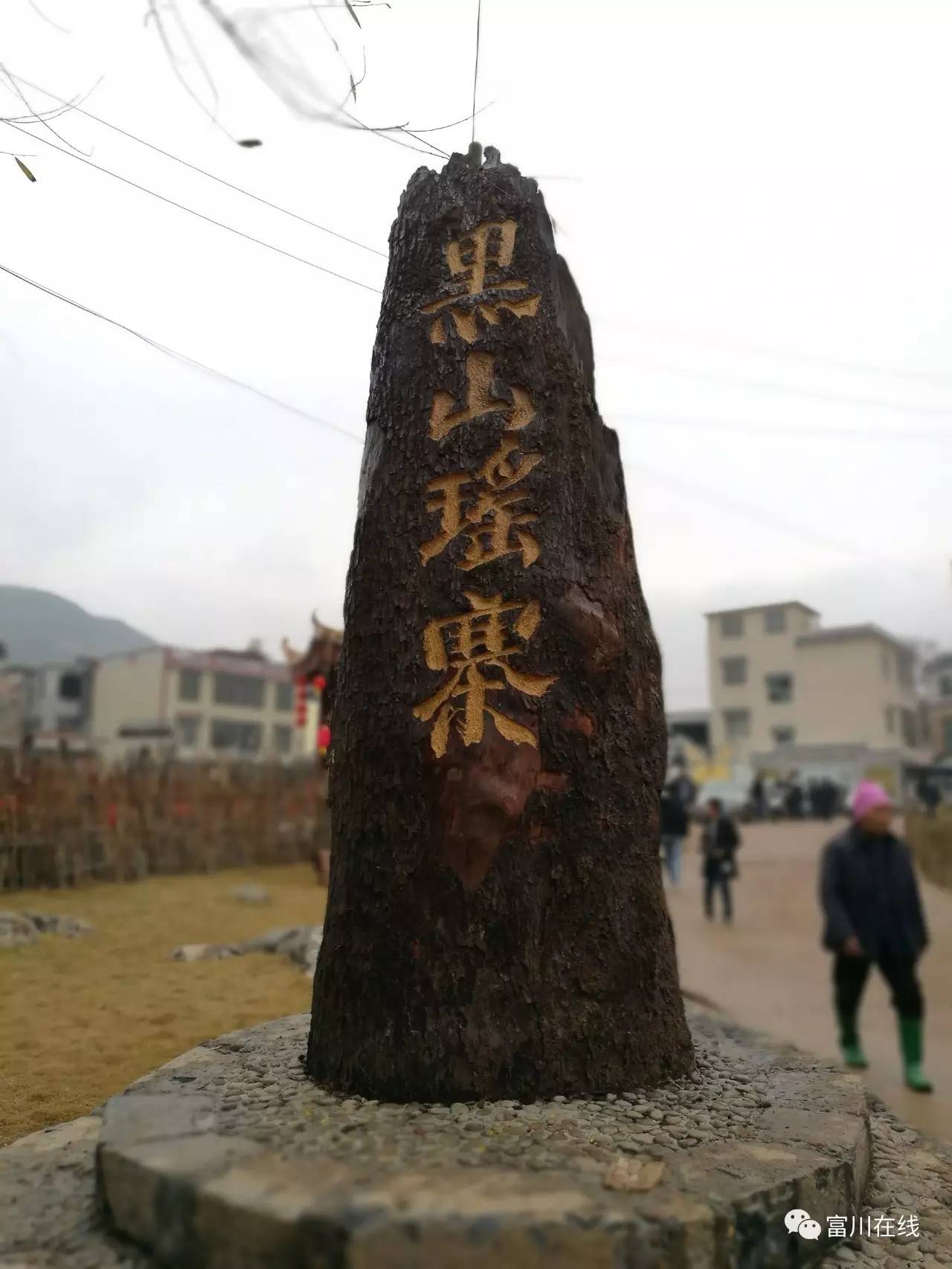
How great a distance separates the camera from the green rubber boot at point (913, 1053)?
4.12 m

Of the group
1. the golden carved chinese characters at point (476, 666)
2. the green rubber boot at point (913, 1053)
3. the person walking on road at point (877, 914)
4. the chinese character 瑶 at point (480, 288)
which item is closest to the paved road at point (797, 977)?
the green rubber boot at point (913, 1053)

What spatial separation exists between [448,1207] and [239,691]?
84.1 feet

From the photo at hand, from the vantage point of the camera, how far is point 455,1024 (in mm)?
2738

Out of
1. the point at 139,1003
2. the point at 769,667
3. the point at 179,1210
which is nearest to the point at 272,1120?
the point at 179,1210

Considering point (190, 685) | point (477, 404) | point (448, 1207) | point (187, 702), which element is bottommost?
point (448, 1207)

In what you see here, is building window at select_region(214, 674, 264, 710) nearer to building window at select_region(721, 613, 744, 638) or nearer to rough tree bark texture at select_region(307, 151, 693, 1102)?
building window at select_region(721, 613, 744, 638)

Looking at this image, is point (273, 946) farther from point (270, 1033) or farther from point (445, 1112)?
point (445, 1112)

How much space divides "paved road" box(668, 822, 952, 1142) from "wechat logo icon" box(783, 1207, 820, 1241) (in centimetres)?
171

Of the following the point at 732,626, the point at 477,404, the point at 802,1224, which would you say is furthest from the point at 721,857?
the point at 732,626

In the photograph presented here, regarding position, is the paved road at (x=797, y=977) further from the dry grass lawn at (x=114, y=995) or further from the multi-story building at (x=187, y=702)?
the multi-story building at (x=187, y=702)

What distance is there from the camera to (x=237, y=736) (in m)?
26.6

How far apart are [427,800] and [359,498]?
3.74ft

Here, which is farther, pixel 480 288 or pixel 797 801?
pixel 797 801

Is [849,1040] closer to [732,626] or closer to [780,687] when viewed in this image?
[780,687]
